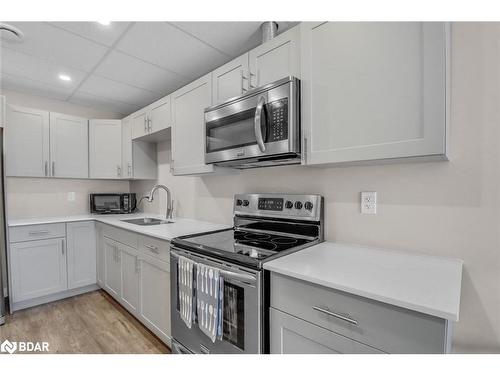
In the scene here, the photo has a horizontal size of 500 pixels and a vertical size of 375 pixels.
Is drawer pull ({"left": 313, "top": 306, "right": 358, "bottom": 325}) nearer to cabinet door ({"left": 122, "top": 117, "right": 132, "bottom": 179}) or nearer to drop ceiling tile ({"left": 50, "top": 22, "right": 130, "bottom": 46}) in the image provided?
drop ceiling tile ({"left": 50, "top": 22, "right": 130, "bottom": 46})

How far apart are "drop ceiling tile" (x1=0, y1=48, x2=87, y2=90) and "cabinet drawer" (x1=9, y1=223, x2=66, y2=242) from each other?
57.2 inches

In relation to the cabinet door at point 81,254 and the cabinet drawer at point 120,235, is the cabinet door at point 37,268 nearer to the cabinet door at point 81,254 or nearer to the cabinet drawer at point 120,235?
the cabinet door at point 81,254

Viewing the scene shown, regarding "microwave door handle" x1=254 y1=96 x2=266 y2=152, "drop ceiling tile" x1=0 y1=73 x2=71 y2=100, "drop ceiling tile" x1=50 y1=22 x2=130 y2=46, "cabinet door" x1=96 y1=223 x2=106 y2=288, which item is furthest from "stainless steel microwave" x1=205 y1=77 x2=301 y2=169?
"drop ceiling tile" x1=0 y1=73 x2=71 y2=100

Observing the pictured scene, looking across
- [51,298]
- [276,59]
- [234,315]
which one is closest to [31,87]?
[51,298]

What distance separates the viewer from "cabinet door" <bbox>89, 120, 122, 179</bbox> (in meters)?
3.04

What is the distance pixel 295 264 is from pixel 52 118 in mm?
3140

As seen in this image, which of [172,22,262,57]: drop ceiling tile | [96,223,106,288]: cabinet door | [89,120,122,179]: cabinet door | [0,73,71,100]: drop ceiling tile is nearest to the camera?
[172,22,262,57]: drop ceiling tile

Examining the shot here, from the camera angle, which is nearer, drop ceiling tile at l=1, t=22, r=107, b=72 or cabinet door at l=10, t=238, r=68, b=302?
drop ceiling tile at l=1, t=22, r=107, b=72

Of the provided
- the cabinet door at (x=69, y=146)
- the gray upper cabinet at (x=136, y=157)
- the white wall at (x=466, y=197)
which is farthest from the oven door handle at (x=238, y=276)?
the cabinet door at (x=69, y=146)

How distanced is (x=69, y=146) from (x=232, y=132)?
2379mm
